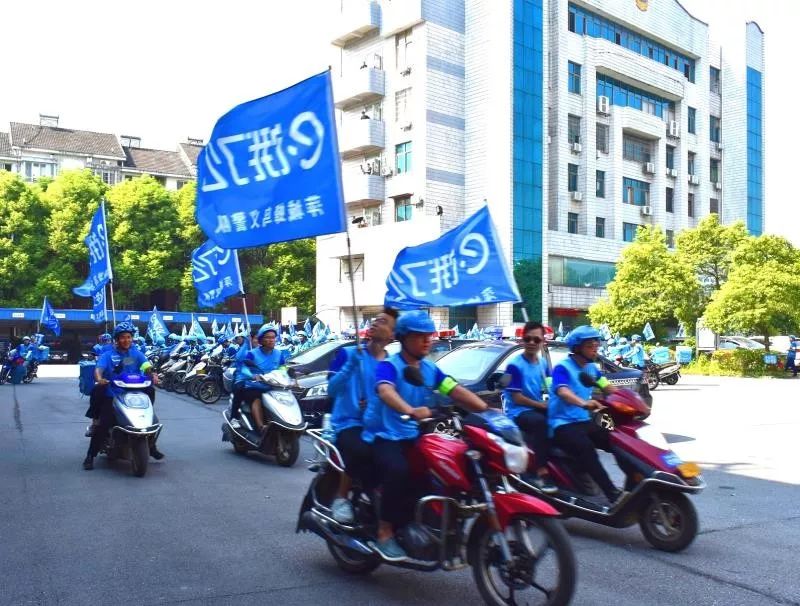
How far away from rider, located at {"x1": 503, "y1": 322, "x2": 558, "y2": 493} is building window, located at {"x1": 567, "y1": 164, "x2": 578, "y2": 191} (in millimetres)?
41051

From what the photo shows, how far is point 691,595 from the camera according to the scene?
449cm

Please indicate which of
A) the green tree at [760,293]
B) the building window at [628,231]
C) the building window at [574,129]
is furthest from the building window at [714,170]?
the green tree at [760,293]

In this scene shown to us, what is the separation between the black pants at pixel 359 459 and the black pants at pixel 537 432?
1811 mm

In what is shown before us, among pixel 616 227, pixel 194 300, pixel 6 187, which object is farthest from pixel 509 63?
pixel 6 187

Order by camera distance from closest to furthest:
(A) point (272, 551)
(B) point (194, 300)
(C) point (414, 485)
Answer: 1. (C) point (414, 485)
2. (A) point (272, 551)
3. (B) point (194, 300)

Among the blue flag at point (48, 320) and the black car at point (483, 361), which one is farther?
the blue flag at point (48, 320)

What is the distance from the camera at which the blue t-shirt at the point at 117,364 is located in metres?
8.62

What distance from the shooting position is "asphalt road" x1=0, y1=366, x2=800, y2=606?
14.8 feet

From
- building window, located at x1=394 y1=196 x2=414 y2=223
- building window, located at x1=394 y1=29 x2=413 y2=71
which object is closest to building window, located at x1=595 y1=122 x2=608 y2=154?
building window, located at x1=394 y1=29 x2=413 y2=71

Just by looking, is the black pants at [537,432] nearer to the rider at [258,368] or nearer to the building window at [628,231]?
the rider at [258,368]

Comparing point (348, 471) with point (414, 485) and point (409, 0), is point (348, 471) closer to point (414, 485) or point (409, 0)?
point (414, 485)

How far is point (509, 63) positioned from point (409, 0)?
20.3 ft

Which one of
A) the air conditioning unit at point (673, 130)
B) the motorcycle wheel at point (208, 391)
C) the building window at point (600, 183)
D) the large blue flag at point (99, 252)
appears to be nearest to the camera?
the large blue flag at point (99, 252)

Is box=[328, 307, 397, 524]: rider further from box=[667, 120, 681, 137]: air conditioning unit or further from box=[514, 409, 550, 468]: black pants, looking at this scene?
box=[667, 120, 681, 137]: air conditioning unit
